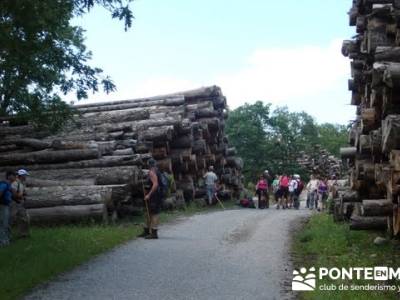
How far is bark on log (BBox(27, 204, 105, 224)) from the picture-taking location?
50.1 ft

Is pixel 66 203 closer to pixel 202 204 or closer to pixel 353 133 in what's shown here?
pixel 353 133

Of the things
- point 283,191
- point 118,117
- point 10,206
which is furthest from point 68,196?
point 283,191

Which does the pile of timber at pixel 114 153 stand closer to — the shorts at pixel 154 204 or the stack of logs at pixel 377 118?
the shorts at pixel 154 204

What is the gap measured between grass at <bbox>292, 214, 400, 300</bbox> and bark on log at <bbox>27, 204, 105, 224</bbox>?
499 centimetres

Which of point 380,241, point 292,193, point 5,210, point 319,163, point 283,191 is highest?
point 5,210

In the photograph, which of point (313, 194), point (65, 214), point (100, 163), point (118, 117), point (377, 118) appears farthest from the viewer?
point (313, 194)

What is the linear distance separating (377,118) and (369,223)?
271 centimetres

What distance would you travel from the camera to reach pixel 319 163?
4950 cm

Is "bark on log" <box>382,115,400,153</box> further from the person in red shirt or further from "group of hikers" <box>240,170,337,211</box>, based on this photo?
the person in red shirt

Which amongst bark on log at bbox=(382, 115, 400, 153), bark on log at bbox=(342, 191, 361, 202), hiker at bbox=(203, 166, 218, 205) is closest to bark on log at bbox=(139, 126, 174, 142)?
hiker at bbox=(203, 166, 218, 205)

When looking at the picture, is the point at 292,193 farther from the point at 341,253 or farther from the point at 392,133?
the point at 392,133

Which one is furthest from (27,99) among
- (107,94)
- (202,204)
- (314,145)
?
(314,145)

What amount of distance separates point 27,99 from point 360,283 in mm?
8196

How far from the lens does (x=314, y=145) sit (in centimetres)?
5331
